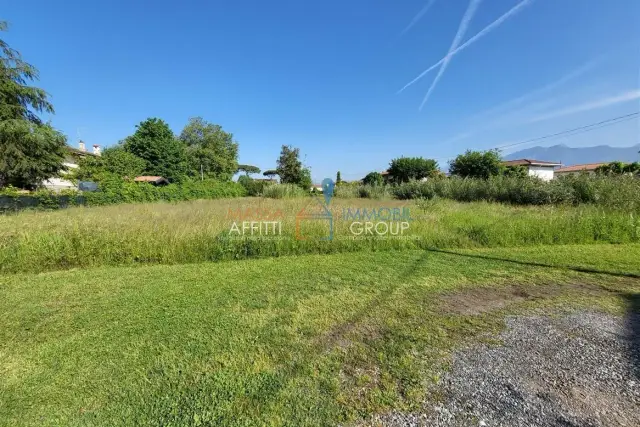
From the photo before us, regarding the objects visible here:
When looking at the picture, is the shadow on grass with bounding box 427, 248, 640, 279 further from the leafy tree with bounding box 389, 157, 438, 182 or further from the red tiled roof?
the red tiled roof

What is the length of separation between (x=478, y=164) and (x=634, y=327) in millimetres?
23247

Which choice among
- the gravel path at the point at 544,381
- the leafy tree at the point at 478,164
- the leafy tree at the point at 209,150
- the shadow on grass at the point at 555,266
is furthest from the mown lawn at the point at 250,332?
the leafy tree at the point at 209,150

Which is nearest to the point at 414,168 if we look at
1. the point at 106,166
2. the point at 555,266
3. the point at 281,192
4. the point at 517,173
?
the point at 517,173

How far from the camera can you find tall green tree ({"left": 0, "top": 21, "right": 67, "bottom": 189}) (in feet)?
29.0

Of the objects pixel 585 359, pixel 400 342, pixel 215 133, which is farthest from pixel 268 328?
pixel 215 133

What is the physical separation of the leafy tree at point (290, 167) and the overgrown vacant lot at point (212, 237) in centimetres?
1957

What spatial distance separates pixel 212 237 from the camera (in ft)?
16.5

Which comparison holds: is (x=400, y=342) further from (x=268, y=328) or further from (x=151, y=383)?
(x=151, y=383)

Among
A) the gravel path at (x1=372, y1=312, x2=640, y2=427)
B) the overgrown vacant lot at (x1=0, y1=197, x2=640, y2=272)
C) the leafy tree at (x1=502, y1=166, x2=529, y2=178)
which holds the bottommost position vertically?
the gravel path at (x1=372, y1=312, x2=640, y2=427)

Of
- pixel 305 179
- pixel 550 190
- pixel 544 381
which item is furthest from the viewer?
pixel 305 179

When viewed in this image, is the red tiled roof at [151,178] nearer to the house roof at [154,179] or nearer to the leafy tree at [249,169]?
the house roof at [154,179]

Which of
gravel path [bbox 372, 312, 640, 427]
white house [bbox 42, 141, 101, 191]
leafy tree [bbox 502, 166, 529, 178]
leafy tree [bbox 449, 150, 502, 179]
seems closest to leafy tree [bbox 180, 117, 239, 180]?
white house [bbox 42, 141, 101, 191]

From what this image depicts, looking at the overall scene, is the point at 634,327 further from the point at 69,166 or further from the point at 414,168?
the point at 69,166

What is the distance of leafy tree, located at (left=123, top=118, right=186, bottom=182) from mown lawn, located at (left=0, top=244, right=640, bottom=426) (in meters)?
30.6
